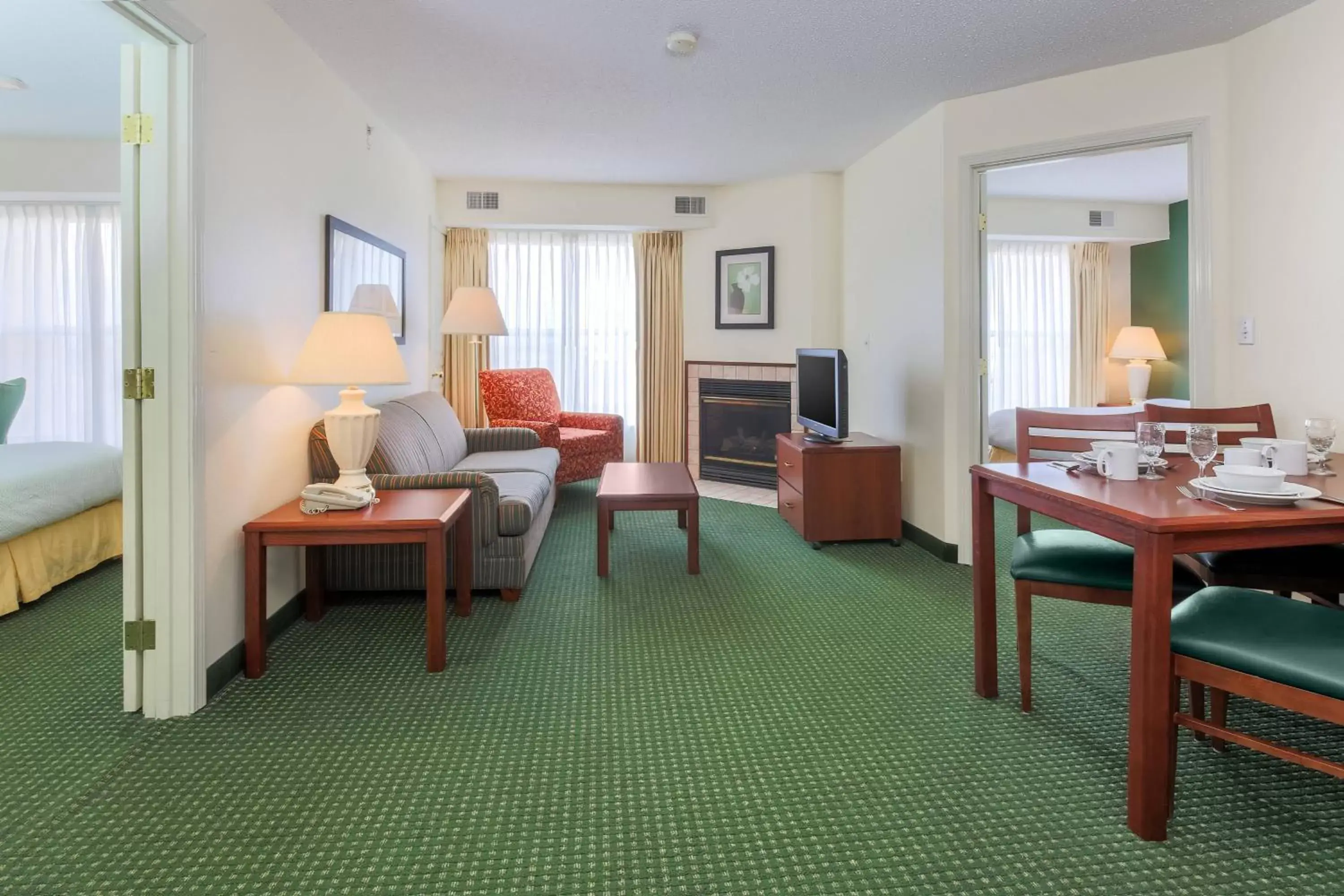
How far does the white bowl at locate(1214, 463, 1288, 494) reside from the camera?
1.73 metres

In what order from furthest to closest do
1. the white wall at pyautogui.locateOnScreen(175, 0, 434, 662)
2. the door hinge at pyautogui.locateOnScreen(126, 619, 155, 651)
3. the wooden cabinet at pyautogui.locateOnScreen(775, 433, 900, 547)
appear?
the wooden cabinet at pyautogui.locateOnScreen(775, 433, 900, 547) → the white wall at pyautogui.locateOnScreen(175, 0, 434, 662) → the door hinge at pyautogui.locateOnScreen(126, 619, 155, 651)

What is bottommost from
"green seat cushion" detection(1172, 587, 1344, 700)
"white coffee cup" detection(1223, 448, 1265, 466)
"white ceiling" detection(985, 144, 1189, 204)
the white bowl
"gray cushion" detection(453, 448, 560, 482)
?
"green seat cushion" detection(1172, 587, 1344, 700)

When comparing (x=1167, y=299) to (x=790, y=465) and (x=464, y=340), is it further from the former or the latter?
(x=464, y=340)

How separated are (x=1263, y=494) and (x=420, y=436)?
3.55 meters

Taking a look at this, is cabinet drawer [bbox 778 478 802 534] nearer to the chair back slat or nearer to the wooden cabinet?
the wooden cabinet

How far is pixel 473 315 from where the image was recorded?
17.6 ft

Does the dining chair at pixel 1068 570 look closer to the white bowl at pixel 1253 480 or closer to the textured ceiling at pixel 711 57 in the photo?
the white bowl at pixel 1253 480

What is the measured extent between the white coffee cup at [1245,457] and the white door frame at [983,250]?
1271mm

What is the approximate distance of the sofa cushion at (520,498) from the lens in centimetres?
325

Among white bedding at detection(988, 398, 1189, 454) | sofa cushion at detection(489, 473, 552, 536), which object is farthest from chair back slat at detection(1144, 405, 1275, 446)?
white bedding at detection(988, 398, 1189, 454)

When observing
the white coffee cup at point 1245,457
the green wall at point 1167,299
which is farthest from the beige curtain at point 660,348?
the white coffee cup at point 1245,457

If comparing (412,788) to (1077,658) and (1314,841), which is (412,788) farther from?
(1077,658)

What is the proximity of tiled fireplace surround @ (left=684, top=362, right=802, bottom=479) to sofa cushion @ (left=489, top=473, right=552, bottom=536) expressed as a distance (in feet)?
7.09

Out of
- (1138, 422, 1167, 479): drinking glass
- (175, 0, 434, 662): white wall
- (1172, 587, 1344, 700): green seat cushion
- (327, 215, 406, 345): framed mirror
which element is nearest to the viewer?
(1172, 587, 1344, 700): green seat cushion
